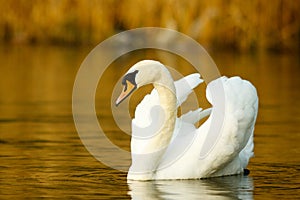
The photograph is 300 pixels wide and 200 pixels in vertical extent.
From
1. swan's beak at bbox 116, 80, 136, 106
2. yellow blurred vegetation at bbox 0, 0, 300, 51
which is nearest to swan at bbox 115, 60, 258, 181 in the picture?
swan's beak at bbox 116, 80, 136, 106

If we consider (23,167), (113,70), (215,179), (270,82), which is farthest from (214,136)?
(113,70)

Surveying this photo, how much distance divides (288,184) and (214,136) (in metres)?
A: 0.77

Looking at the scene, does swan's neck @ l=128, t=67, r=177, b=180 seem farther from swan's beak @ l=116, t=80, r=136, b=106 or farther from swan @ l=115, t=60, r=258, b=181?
swan's beak @ l=116, t=80, r=136, b=106

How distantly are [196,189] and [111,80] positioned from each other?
10.5 metres

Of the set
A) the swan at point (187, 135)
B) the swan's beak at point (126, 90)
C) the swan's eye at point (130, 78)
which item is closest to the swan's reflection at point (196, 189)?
the swan at point (187, 135)

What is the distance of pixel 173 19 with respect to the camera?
77.0 ft

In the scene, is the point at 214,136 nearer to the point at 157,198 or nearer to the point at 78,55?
the point at 157,198

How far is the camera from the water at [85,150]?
8.05 metres

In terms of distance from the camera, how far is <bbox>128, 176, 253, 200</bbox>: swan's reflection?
786 cm

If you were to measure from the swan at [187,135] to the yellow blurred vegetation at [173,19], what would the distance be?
1416cm

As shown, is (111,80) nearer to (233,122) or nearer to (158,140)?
(158,140)

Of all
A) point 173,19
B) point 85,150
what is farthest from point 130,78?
point 173,19

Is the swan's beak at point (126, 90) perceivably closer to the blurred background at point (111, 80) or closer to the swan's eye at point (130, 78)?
the swan's eye at point (130, 78)

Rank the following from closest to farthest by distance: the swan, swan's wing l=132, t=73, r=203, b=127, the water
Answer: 1. the water
2. the swan
3. swan's wing l=132, t=73, r=203, b=127
